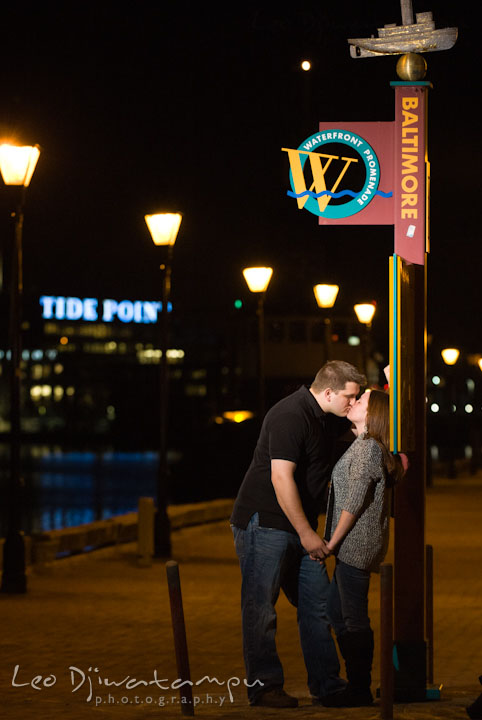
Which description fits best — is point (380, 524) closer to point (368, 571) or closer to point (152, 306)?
point (368, 571)

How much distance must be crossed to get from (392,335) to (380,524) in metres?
1.10

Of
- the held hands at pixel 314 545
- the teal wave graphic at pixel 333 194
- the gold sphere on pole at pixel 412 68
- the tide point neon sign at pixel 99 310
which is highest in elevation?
the tide point neon sign at pixel 99 310

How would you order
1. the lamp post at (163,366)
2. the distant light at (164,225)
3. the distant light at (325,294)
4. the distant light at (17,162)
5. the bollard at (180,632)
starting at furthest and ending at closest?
1. the distant light at (325,294)
2. the distant light at (164,225)
3. the lamp post at (163,366)
4. the distant light at (17,162)
5. the bollard at (180,632)

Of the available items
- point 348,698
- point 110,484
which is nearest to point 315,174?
point 348,698

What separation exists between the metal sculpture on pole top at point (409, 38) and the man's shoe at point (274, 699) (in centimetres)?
381

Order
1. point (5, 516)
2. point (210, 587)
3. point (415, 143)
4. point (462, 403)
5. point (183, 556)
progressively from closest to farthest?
point (415, 143)
point (210, 587)
point (183, 556)
point (5, 516)
point (462, 403)

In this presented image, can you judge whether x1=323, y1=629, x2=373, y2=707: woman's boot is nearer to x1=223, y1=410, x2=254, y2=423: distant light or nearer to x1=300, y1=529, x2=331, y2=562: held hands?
x1=300, y1=529, x2=331, y2=562: held hands

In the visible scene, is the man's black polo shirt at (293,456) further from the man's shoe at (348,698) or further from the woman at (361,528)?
the man's shoe at (348,698)

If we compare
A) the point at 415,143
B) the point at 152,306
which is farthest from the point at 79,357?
the point at 415,143

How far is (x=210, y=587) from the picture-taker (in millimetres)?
12523

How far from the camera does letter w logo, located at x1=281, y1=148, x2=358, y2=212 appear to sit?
294 inches

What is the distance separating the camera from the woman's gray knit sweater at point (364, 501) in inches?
268

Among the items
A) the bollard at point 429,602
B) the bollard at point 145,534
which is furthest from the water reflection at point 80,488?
the bollard at point 429,602

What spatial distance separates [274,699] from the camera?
670cm
